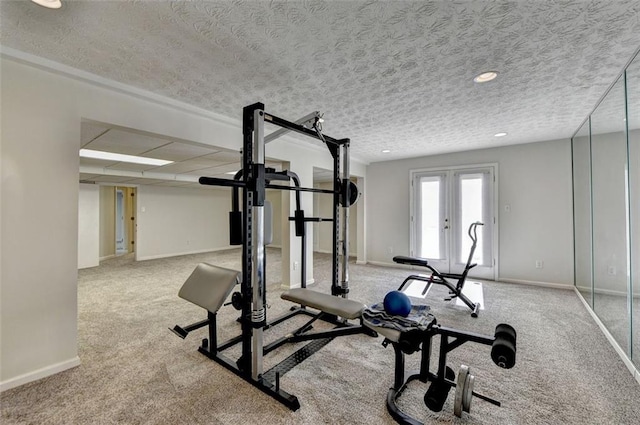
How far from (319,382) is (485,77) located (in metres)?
2.71

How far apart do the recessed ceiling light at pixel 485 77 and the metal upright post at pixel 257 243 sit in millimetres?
1788

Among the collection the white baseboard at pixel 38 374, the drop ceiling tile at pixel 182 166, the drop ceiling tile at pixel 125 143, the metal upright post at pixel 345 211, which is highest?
the drop ceiling tile at pixel 182 166

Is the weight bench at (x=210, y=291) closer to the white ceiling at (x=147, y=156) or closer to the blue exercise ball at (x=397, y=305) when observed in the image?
the blue exercise ball at (x=397, y=305)

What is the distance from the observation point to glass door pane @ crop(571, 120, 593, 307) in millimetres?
3275

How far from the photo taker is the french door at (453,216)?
480 cm

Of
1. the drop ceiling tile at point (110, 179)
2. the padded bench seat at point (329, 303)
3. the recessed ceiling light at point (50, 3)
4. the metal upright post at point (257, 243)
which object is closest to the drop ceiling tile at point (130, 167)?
the drop ceiling tile at point (110, 179)

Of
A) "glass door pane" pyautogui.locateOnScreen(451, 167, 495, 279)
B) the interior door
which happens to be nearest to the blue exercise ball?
"glass door pane" pyautogui.locateOnScreen(451, 167, 495, 279)

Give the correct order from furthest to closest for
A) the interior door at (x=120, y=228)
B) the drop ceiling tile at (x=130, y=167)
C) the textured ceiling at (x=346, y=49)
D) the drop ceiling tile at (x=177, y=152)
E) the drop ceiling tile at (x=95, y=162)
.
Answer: the interior door at (x=120, y=228)
the drop ceiling tile at (x=130, y=167)
the drop ceiling tile at (x=95, y=162)
the drop ceiling tile at (x=177, y=152)
the textured ceiling at (x=346, y=49)

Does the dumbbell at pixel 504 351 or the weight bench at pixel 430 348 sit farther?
the weight bench at pixel 430 348

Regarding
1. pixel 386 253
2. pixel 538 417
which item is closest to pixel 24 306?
pixel 538 417

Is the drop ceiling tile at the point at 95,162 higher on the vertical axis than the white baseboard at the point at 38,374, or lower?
higher

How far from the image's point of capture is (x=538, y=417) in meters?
1.60

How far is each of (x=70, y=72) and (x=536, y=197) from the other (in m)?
5.93

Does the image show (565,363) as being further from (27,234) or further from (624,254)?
(27,234)
